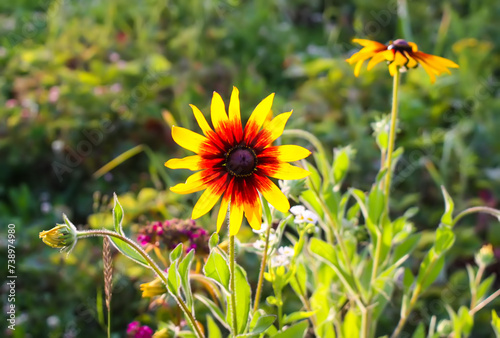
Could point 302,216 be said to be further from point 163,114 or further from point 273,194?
point 163,114

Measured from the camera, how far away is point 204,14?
366 cm

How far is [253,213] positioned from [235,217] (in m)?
0.03

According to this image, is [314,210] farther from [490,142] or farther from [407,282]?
[490,142]

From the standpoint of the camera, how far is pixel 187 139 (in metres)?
1.11

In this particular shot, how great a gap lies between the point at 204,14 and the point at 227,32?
0.19 metres

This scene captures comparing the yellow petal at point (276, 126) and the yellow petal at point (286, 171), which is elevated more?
the yellow petal at point (276, 126)

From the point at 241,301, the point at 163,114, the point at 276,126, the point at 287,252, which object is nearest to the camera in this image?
the point at 276,126

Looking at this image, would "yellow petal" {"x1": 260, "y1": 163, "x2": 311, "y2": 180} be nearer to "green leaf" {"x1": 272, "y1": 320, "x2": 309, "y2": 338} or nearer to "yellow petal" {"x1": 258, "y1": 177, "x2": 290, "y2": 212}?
"yellow petal" {"x1": 258, "y1": 177, "x2": 290, "y2": 212}

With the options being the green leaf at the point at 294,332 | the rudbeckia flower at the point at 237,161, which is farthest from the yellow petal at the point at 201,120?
the green leaf at the point at 294,332

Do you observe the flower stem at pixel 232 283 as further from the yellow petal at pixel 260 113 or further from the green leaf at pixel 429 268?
the green leaf at pixel 429 268

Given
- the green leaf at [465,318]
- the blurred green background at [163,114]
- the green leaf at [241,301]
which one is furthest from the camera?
the blurred green background at [163,114]

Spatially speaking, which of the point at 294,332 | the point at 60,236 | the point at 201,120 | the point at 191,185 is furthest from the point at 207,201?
the point at 294,332

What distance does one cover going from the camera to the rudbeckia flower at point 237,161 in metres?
1.10

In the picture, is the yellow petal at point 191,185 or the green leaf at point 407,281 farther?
the green leaf at point 407,281
